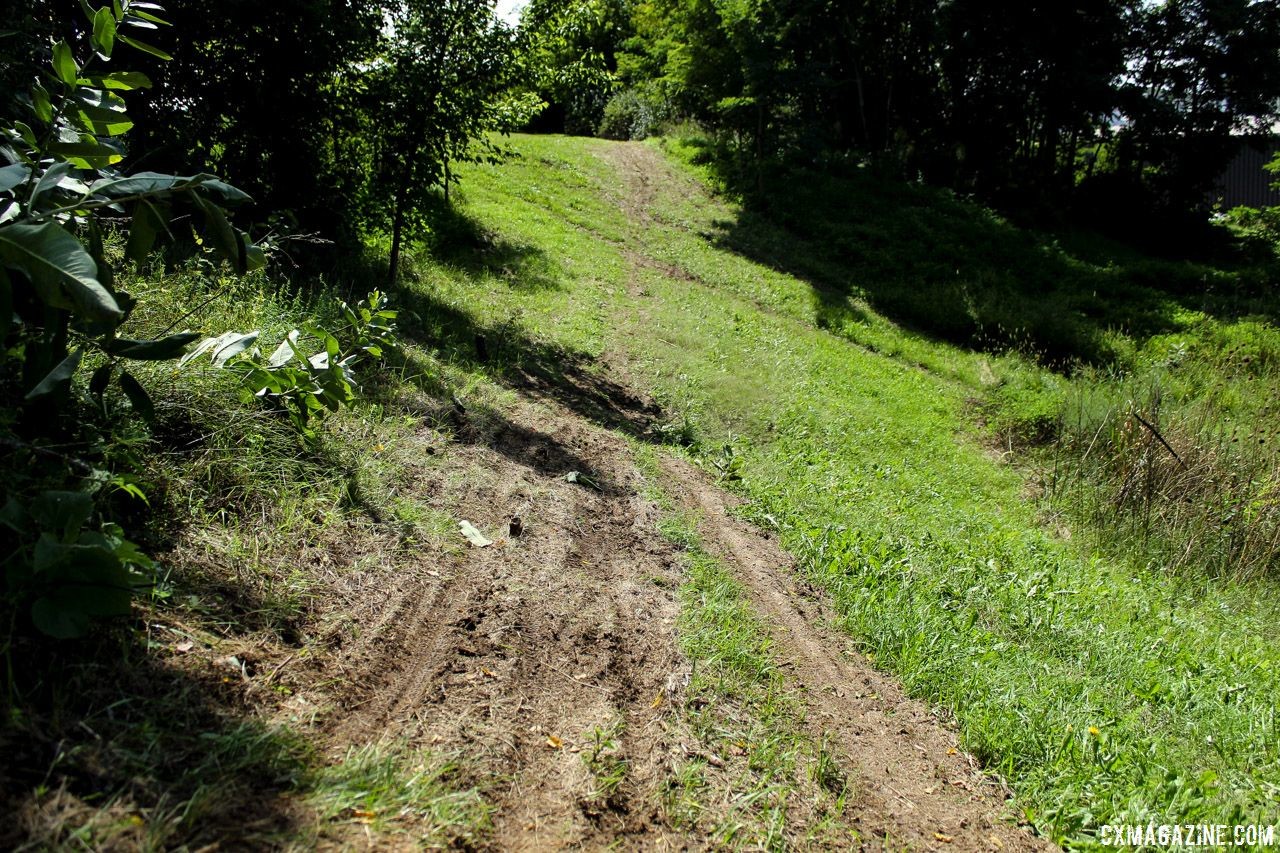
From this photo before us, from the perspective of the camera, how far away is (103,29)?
2.56 metres

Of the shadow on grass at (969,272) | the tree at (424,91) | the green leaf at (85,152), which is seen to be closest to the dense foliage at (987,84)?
the shadow on grass at (969,272)

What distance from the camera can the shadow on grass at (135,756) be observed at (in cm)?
171

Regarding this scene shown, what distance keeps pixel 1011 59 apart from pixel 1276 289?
33.9ft

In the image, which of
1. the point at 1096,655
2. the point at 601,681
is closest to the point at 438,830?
the point at 601,681

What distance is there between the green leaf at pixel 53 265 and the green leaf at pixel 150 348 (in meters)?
0.44

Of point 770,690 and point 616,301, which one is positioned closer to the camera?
point 770,690

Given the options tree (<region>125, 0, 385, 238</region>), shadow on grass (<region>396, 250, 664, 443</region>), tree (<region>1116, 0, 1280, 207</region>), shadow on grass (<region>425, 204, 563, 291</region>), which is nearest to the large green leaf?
shadow on grass (<region>396, 250, 664, 443</region>)

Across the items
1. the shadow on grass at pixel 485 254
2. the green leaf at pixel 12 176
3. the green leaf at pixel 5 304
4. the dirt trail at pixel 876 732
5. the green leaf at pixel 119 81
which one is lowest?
the dirt trail at pixel 876 732

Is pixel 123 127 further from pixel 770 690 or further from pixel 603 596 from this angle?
pixel 770 690

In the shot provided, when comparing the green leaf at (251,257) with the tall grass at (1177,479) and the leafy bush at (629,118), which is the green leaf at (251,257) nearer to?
the tall grass at (1177,479)

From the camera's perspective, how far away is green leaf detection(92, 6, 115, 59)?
8.38 ft

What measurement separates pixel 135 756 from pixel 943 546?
214 inches

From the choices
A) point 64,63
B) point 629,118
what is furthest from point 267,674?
point 629,118

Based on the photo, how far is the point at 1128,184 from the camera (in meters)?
24.3
